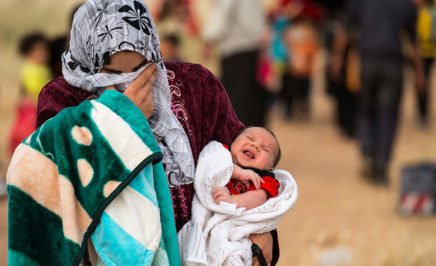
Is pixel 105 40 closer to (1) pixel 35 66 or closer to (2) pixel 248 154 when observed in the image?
(2) pixel 248 154

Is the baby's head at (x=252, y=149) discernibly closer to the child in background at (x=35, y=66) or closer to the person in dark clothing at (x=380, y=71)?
the child in background at (x=35, y=66)

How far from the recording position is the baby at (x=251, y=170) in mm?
3074

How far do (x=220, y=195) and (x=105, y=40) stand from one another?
1.99 ft

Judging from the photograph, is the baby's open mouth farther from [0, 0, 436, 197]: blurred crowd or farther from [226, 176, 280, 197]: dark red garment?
[0, 0, 436, 197]: blurred crowd

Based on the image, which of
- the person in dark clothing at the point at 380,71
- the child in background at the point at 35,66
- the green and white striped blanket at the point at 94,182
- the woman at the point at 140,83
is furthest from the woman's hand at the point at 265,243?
the person in dark clothing at the point at 380,71

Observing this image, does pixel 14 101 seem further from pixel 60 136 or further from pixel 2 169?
pixel 60 136

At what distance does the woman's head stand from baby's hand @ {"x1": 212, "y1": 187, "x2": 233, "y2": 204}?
16.7 inches

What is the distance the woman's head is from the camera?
279cm

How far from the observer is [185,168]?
3004 mm

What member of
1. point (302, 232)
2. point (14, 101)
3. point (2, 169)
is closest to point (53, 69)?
point (302, 232)

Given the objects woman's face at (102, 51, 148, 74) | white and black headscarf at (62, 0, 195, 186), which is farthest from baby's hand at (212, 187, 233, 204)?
woman's face at (102, 51, 148, 74)

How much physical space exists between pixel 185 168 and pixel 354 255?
4169mm

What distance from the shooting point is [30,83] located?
744cm

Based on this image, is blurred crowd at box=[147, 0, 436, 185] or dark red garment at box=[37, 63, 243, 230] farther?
blurred crowd at box=[147, 0, 436, 185]
